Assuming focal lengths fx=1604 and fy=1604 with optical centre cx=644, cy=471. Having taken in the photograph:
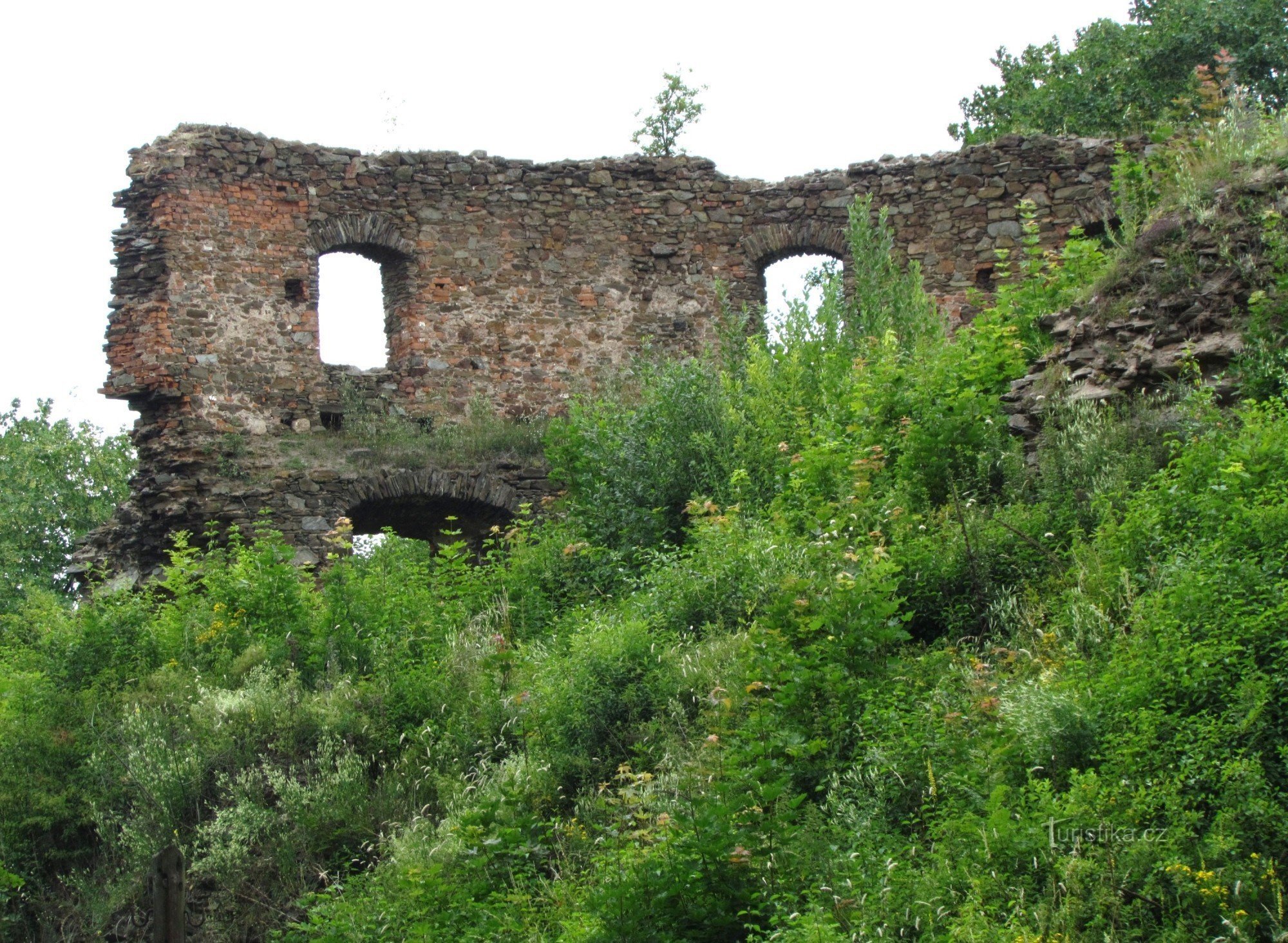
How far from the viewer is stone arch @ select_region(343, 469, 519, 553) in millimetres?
14305

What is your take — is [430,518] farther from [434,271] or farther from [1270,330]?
[1270,330]

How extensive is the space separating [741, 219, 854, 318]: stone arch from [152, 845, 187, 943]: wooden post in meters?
10.6

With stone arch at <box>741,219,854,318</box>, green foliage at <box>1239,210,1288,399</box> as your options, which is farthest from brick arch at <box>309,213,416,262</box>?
green foliage at <box>1239,210,1288,399</box>

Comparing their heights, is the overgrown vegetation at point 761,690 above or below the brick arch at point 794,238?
below

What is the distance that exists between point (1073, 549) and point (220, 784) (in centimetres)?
515

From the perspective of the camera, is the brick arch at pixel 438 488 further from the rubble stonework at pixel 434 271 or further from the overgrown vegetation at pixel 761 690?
the overgrown vegetation at pixel 761 690

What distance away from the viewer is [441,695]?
1021 cm

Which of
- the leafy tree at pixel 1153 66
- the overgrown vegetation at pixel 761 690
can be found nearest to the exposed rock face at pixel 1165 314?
the overgrown vegetation at pixel 761 690

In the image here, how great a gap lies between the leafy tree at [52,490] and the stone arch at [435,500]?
1204 centimetres

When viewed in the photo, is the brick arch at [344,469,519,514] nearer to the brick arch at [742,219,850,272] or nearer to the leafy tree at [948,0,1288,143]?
the brick arch at [742,219,850,272]

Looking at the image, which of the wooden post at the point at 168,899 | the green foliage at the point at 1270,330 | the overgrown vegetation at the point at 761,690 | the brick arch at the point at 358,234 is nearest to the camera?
the overgrown vegetation at the point at 761,690

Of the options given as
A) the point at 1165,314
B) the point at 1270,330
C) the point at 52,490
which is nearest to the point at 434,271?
the point at 1165,314

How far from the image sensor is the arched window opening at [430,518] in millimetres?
14484

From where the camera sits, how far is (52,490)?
2589cm
